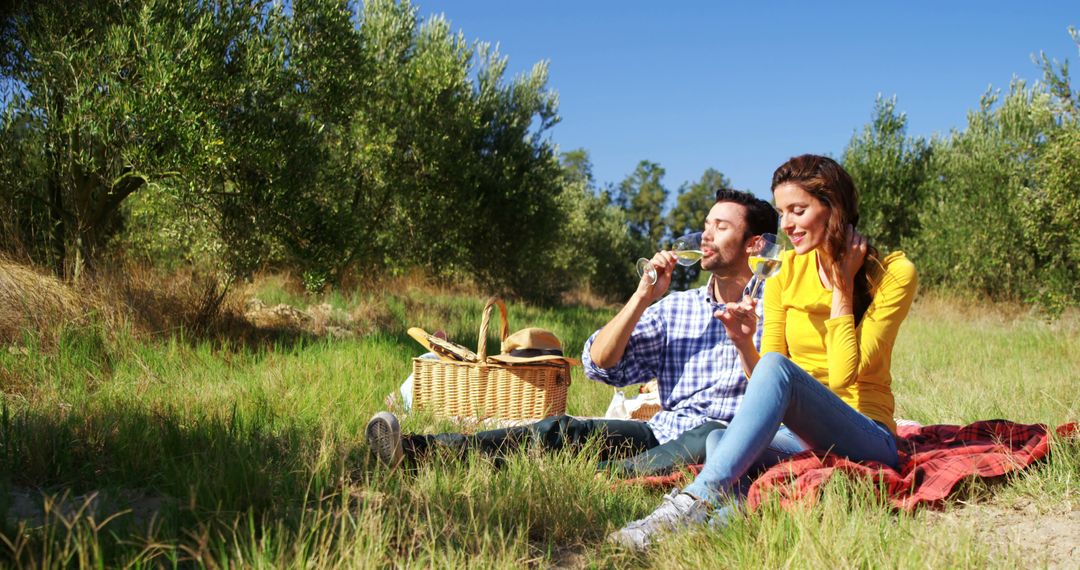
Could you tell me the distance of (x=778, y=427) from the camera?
3.24 m

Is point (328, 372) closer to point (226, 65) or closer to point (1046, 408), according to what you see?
point (226, 65)

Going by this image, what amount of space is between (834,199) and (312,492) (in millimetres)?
2612

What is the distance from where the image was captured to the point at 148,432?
363 centimetres

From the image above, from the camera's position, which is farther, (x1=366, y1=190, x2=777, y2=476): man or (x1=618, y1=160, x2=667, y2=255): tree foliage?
(x1=618, y1=160, x2=667, y2=255): tree foliage

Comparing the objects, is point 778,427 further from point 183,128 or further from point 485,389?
point 183,128

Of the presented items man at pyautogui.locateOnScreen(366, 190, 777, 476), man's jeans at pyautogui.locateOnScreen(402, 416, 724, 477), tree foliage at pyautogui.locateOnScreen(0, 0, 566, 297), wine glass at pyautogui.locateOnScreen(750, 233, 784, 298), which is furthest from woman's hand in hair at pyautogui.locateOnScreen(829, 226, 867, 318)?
tree foliage at pyautogui.locateOnScreen(0, 0, 566, 297)

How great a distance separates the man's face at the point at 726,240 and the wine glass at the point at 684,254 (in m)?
0.10

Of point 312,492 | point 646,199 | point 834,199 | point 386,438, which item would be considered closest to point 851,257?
point 834,199

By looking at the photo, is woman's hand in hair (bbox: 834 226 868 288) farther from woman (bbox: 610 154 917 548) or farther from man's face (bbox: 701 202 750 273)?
man's face (bbox: 701 202 750 273)

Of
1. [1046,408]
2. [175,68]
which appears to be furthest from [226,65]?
[1046,408]

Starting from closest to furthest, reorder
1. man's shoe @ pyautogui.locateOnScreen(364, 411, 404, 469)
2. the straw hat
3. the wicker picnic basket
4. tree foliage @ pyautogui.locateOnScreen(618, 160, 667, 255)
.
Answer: man's shoe @ pyautogui.locateOnScreen(364, 411, 404, 469), the wicker picnic basket, the straw hat, tree foliage @ pyautogui.locateOnScreen(618, 160, 667, 255)

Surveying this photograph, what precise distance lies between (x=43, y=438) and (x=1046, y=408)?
5850 millimetres

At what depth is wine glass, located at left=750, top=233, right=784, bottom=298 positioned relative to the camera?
3537mm

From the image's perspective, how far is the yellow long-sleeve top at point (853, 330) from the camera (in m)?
3.53
